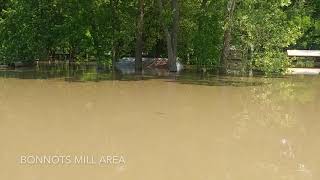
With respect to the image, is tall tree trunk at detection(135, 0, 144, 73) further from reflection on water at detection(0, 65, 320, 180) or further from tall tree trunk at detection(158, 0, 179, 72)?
reflection on water at detection(0, 65, 320, 180)

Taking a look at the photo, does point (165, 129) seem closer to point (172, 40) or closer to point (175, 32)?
point (175, 32)

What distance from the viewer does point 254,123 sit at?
12.2 m

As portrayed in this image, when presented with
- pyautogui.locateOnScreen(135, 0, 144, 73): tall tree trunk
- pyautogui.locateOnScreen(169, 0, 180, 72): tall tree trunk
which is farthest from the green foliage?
pyautogui.locateOnScreen(135, 0, 144, 73): tall tree trunk

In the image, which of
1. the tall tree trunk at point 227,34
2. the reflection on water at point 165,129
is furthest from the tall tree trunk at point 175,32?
the reflection on water at point 165,129

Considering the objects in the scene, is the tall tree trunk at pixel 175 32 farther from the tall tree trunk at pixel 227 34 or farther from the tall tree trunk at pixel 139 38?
→ the tall tree trunk at pixel 227 34

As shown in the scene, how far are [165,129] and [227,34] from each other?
13864 mm

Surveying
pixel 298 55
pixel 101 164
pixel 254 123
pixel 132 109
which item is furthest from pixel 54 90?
pixel 298 55

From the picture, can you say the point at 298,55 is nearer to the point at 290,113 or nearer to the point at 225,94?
the point at 225,94

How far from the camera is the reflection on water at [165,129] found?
809 cm

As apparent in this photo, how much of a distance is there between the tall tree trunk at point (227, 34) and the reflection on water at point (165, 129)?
14.4 ft

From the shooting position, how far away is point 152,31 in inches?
1107

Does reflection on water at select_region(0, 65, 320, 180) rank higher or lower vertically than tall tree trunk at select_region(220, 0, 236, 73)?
lower

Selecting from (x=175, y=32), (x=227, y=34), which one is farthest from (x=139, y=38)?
(x=227, y=34)

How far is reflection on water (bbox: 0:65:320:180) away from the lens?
8.09 meters
